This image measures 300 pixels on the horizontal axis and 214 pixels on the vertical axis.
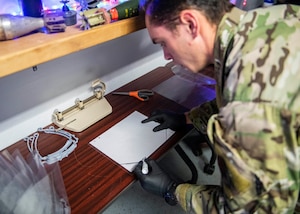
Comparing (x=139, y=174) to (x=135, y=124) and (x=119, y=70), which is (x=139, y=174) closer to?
(x=135, y=124)

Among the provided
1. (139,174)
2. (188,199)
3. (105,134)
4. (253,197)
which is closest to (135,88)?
(105,134)

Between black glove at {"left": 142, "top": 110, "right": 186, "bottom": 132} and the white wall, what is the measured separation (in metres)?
0.34

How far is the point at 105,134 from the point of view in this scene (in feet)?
3.46

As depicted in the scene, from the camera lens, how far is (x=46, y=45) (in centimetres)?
64

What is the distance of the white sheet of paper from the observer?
0.96 meters

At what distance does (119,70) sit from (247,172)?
0.92 meters

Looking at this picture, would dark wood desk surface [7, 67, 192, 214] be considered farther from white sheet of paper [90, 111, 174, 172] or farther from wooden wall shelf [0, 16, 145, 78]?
wooden wall shelf [0, 16, 145, 78]

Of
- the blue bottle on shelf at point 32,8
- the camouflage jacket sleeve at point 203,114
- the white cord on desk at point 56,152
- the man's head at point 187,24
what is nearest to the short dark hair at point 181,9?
the man's head at point 187,24

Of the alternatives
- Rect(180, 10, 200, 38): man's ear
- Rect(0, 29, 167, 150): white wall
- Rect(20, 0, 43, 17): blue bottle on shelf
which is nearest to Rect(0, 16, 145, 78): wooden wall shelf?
Rect(20, 0, 43, 17): blue bottle on shelf

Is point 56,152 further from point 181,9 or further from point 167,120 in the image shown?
point 181,9

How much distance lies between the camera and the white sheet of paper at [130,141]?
3.13ft

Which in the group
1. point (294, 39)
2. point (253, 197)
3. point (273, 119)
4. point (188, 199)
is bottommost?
point (188, 199)

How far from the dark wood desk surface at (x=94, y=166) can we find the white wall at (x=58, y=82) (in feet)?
0.26

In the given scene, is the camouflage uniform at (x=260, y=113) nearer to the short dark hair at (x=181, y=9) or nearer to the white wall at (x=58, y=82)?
the short dark hair at (x=181, y=9)
